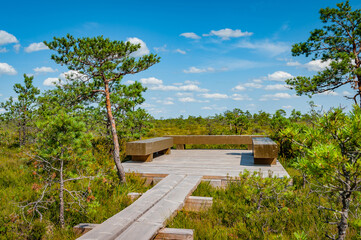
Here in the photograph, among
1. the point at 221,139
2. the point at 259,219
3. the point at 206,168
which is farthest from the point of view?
the point at 221,139

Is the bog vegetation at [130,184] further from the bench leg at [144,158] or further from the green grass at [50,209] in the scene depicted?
the bench leg at [144,158]

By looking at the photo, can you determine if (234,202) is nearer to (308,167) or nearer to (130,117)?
(308,167)

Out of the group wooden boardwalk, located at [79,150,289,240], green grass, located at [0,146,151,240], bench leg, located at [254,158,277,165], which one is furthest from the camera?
bench leg, located at [254,158,277,165]

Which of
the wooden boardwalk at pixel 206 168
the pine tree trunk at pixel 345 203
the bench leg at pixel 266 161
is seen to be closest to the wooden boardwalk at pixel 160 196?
the wooden boardwalk at pixel 206 168

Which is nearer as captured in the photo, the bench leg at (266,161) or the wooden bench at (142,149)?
the bench leg at (266,161)

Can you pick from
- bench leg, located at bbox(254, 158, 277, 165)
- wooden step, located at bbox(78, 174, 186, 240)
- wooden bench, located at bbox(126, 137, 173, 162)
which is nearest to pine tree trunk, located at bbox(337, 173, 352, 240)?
wooden step, located at bbox(78, 174, 186, 240)

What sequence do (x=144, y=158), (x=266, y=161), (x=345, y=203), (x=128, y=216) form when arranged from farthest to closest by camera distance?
1. (x=144, y=158)
2. (x=266, y=161)
3. (x=128, y=216)
4. (x=345, y=203)

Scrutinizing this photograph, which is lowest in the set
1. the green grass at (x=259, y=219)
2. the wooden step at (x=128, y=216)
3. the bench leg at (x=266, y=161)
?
the green grass at (x=259, y=219)

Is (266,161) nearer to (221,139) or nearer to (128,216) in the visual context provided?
(221,139)

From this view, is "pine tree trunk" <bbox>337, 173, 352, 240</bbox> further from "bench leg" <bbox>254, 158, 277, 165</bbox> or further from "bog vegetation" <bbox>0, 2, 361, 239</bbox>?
"bench leg" <bbox>254, 158, 277, 165</bbox>

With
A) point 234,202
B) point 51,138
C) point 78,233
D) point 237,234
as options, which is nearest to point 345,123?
point 237,234

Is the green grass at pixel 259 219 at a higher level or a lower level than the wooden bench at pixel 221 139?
lower

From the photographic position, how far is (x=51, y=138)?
470cm

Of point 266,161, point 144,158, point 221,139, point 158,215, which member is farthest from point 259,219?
point 221,139
